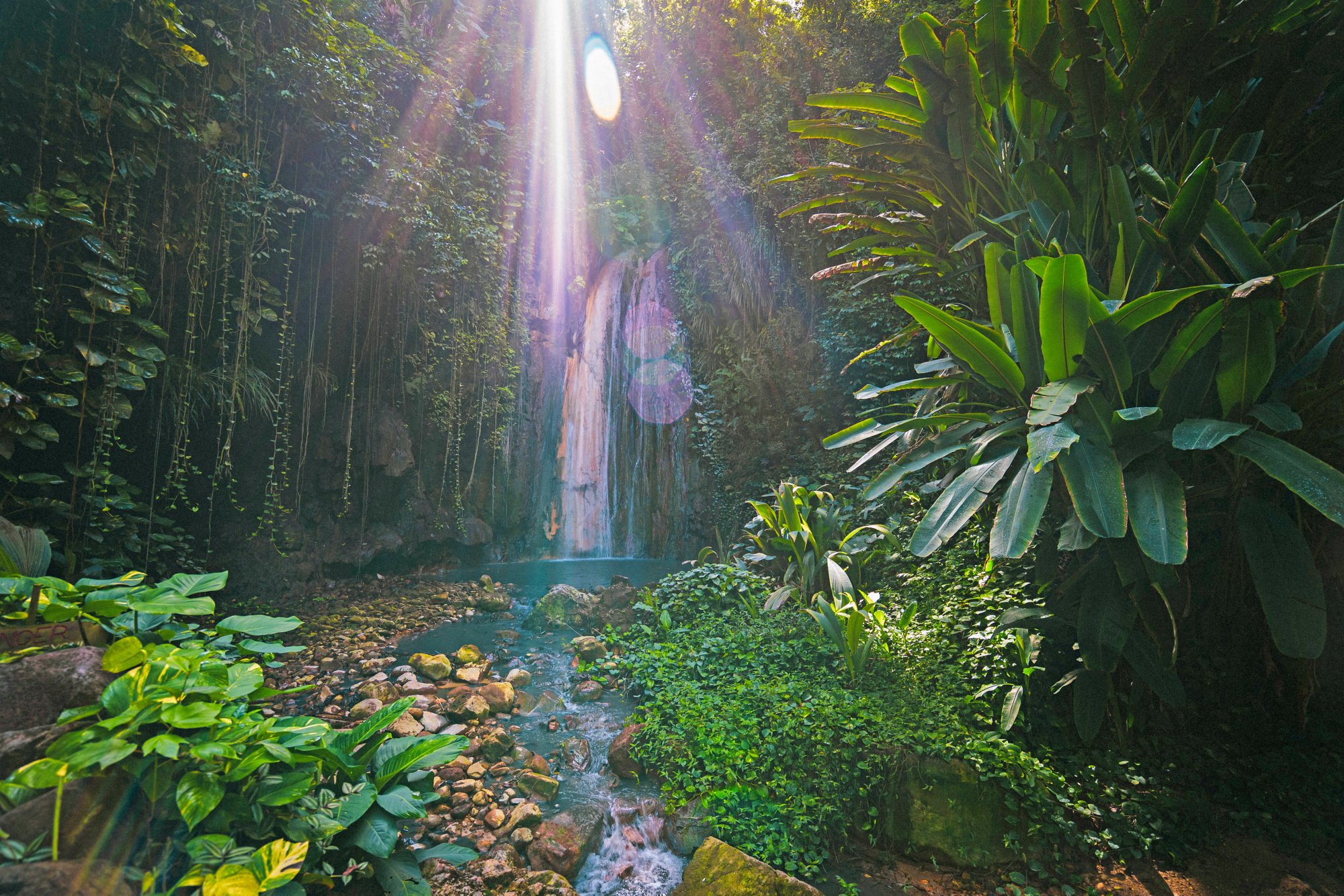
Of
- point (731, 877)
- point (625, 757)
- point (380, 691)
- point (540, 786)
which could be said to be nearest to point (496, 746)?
point (540, 786)

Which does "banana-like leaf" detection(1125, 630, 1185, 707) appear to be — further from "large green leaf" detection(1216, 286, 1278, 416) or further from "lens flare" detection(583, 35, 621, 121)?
"lens flare" detection(583, 35, 621, 121)

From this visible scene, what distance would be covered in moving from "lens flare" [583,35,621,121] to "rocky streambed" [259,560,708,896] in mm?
10371

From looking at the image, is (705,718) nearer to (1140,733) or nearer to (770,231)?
(1140,733)

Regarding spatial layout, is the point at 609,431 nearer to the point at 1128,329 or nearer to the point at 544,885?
the point at 544,885

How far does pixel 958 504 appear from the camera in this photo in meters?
1.99

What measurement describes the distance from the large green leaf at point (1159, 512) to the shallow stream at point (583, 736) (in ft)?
6.63

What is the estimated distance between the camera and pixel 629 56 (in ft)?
38.3

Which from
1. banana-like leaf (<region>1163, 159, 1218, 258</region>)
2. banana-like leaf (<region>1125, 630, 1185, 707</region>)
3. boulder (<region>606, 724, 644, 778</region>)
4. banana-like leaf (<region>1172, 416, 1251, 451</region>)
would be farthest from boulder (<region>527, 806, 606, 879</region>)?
banana-like leaf (<region>1163, 159, 1218, 258</region>)

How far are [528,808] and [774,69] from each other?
10205mm

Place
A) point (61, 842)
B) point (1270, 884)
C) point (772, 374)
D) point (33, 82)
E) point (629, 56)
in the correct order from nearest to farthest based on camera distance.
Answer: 1. point (61, 842)
2. point (1270, 884)
3. point (33, 82)
4. point (772, 374)
5. point (629, 56)

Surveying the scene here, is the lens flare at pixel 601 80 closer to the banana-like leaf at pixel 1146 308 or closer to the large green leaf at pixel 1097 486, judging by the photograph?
the banana-like leaf at pixel 1146 308

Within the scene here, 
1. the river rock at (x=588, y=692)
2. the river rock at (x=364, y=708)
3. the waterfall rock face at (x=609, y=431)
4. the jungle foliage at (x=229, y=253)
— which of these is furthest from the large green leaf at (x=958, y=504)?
the waterfall rock face at (x=609, y=431)

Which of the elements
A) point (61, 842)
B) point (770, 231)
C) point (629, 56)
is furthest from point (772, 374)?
point (629, 56)

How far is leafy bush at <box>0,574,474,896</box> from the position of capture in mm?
946
